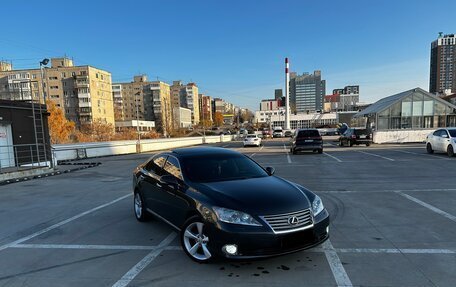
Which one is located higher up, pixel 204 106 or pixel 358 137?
pixel 204 106

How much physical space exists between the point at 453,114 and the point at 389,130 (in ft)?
20.6

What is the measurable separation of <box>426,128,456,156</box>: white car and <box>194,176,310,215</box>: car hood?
15.6 meters

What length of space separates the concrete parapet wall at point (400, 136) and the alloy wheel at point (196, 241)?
2953 cm

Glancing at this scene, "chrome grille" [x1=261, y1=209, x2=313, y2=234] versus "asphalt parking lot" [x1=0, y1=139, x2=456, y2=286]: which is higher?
"chrome grille" [x1=261, y1=209, x2=313, y2=234]

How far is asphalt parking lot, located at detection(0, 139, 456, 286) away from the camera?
3549mm

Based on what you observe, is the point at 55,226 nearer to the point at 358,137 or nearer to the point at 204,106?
the point at 358,137

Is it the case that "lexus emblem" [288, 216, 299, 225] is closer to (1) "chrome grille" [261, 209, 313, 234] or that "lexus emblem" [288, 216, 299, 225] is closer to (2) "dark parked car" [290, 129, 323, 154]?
(1) "chrome grille" [261, 209, 313, 234]

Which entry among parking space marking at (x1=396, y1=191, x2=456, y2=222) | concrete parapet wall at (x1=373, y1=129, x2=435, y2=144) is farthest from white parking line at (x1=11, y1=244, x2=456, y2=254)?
concrete parapet wall at (x1=373, y1=129, x2=435, y2=144)

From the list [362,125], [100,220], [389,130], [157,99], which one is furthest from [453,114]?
[157,99]

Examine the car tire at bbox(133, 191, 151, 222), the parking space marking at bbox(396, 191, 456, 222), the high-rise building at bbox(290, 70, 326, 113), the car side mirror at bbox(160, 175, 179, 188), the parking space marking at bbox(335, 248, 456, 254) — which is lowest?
the parking space marking at bbox(396, 191, 456, 222)

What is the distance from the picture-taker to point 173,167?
16.6ft

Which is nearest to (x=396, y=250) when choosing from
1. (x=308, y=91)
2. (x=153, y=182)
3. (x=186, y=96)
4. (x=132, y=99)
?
(x=153, y=182)

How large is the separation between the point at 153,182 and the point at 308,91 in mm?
150536

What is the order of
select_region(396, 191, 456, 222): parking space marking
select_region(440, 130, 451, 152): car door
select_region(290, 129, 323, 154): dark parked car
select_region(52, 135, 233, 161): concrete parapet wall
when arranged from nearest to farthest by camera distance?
select_region(396, 191, 456, 222): parking space marking
select_region(440, 130, 451, 152): car door
select_region(290, 129, 323, 154): dark parked car
select_region(52, 135, 233, 161): concrete parapet wall
